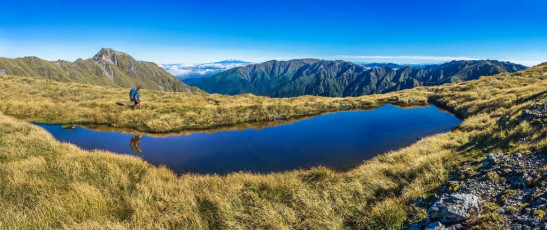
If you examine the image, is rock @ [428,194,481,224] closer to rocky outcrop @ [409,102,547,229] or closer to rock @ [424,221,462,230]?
rocky outcrop @ [409,102,547,229]

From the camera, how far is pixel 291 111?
29.3 metres

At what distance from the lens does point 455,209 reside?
5.89 metres

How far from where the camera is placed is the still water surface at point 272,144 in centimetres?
1502

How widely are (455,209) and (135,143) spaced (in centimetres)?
1984

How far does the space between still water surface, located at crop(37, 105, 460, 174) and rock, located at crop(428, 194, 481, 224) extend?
798cm

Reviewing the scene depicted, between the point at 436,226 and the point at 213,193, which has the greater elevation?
the point at 436,226

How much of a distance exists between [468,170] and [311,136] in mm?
12400

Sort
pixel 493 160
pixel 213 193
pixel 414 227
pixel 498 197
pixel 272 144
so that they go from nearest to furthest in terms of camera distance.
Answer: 1. pixel 414 227
2. pixel 498 197
3. pixel 493 160
4. pixel 213 193
5. pixel 272 144

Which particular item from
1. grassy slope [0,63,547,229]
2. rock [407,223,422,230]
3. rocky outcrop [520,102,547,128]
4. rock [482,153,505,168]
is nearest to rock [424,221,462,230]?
rock [407,223,422,230]

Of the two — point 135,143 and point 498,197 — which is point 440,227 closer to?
point 498,197

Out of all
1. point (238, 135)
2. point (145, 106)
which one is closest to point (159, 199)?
point (238, 135)

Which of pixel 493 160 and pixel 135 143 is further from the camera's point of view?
pixel 135 143

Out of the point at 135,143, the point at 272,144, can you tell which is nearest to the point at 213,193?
the point at 272,144

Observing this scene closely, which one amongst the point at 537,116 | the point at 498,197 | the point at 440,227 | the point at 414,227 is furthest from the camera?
the point at 537,116
